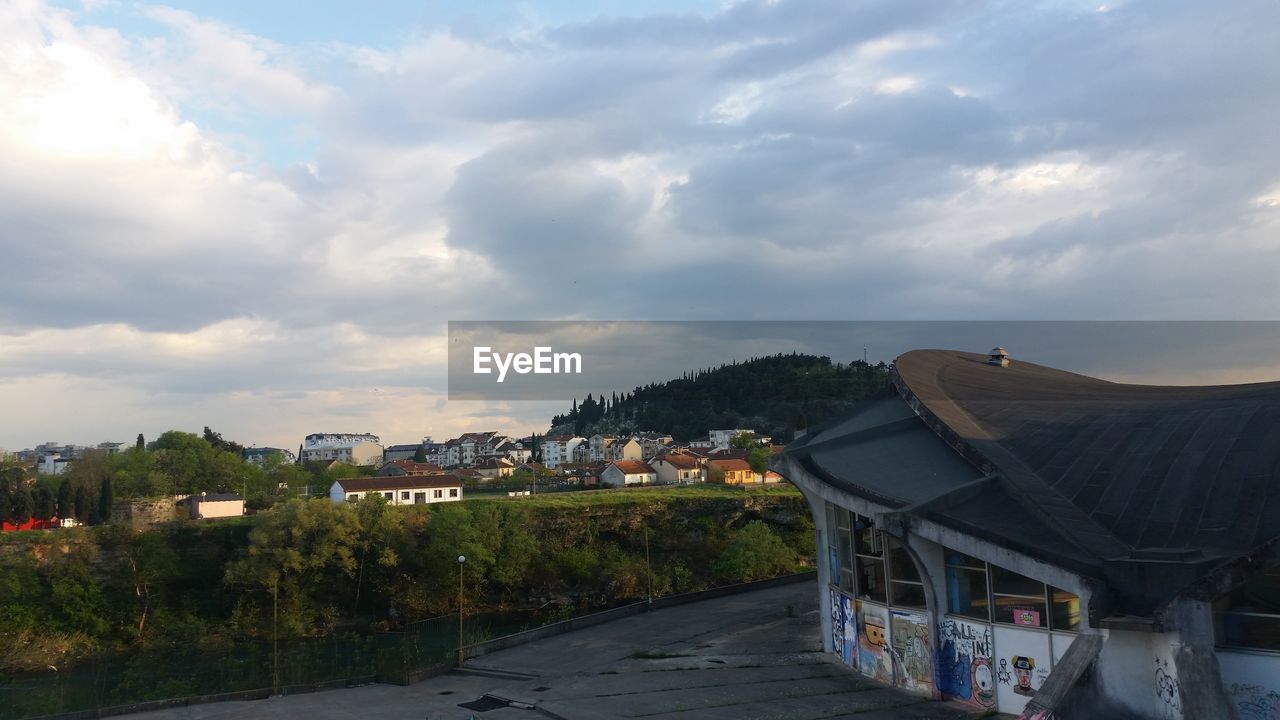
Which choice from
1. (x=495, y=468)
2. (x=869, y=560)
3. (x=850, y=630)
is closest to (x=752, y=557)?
(x=850, y=630)

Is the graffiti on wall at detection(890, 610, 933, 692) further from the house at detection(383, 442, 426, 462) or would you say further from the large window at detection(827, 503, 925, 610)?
the house at detection(383, 442, 426, 462)

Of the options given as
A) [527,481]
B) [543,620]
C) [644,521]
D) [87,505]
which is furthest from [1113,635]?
[527,481]

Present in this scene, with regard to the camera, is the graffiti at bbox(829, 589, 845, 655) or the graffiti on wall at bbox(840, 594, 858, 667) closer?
the graffiti on wall at bbox(840, 594, 858, 667)

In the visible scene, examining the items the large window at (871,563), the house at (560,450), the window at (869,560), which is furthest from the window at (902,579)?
the house at (560,450)

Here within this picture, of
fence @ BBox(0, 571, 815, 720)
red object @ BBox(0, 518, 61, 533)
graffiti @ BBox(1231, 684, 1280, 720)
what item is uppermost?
red object @ BBox(0, 518, 61, 533)

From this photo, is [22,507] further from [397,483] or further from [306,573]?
[306,573]

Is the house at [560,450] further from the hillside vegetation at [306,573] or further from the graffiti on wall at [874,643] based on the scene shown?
the graffiti on wall at [874,643]

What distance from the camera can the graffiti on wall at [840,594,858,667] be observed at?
A: 68.0 ft

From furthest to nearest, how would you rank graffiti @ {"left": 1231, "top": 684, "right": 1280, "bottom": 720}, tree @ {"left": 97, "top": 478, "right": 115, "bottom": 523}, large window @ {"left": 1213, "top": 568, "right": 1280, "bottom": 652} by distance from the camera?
tree @ {"left": 97, "top": 478, "right": 115, "bottom": 523}, large window @ {"left": 1213, "top": 568, "right": 1280, "bottom": 652}, graffiti @ {"left": 1231, "top": 684, "right": 1280, "bottom": 720}

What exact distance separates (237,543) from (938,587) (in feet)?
124

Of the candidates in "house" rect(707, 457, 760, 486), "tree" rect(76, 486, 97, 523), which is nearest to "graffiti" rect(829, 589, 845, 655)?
"tree" rect(76, 486, 97, 523)

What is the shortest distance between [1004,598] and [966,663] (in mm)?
1734

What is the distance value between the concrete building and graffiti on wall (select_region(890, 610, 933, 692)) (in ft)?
0.14

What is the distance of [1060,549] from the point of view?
1445 cm
